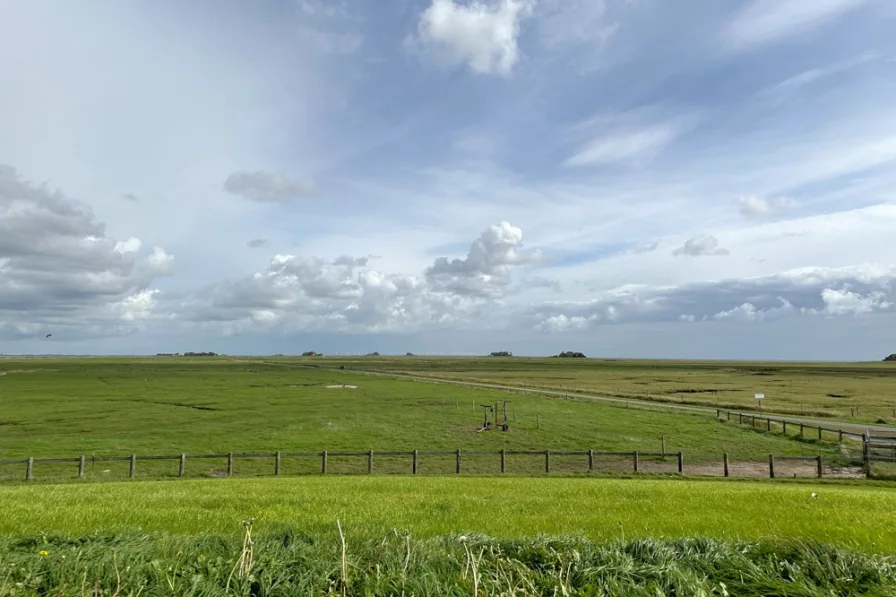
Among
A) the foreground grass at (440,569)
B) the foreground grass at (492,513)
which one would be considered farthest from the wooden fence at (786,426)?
the foreground grass at (440,569)

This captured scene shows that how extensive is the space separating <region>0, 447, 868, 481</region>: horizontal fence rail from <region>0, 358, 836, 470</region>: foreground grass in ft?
1.82

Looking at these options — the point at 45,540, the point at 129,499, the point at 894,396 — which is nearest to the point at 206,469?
the point at 129,499

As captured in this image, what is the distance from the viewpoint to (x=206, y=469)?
1098 inches

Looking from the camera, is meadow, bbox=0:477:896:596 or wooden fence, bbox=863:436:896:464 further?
wooden fence, bbox=863:436:896:464

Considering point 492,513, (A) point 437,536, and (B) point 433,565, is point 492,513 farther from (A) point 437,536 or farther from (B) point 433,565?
(B) point 433,565

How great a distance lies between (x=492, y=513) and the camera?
9.90 m

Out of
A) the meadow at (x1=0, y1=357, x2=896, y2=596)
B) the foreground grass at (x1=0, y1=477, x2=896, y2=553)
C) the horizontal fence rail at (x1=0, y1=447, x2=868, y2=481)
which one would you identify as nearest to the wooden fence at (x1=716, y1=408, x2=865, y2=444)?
the horizontal fence rail at (x1=0, y1=447, x2=868, y2=481)

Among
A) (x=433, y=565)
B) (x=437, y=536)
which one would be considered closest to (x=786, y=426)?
(x=437, y=536)

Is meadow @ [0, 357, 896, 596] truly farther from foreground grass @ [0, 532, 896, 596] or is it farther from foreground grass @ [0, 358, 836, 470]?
foreground grass @ [0, 358, 836, 470]

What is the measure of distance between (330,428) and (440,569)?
4100 centimetres

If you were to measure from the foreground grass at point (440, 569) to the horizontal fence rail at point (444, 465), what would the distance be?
72.7 ft

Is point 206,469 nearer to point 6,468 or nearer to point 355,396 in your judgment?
point 6,468

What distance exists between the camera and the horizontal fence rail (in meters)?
26.3

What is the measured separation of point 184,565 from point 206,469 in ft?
89.2
